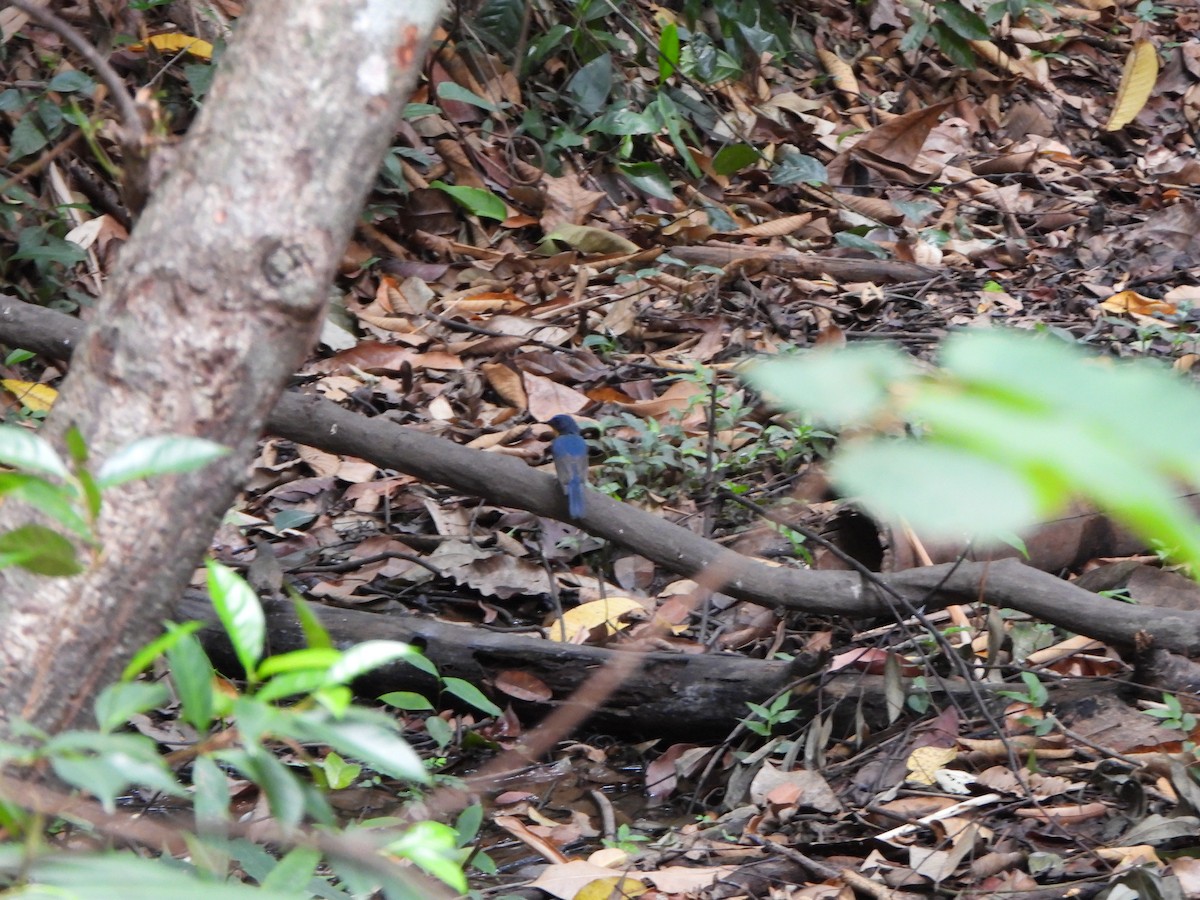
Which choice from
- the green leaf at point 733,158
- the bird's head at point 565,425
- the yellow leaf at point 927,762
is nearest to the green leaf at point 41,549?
the yellow leaf at point 927,762

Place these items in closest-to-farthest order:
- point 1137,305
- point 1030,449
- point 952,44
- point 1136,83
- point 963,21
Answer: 1. point 1030,449
2. point 1137,305
3. point 963,21
4. point 952,44
5. point 1136,83

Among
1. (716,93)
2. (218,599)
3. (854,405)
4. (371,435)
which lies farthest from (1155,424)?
(716,93)

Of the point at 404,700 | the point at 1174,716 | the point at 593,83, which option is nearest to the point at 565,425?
the point at 404,700

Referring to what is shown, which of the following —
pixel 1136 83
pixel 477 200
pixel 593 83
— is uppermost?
pixel 593 83

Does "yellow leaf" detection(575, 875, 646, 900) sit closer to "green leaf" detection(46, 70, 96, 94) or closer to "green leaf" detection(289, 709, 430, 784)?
"green leaf" detection(289, 709, 430, 784)

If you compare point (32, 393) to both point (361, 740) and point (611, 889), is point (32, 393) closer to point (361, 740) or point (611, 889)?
point (611, 889)

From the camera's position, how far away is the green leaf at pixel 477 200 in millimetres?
5910

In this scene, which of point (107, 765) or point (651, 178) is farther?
point (651, 178)

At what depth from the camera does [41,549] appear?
3.42 ft

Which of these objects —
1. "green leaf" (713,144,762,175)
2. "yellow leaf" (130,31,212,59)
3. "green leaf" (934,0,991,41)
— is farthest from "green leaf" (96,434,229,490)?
"green leaf" (934,0,991,41)

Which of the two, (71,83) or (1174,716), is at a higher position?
(71,83)

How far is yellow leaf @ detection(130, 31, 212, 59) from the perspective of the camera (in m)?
5.49

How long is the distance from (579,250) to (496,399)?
4.32 ft

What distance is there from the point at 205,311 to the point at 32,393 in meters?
3.28
